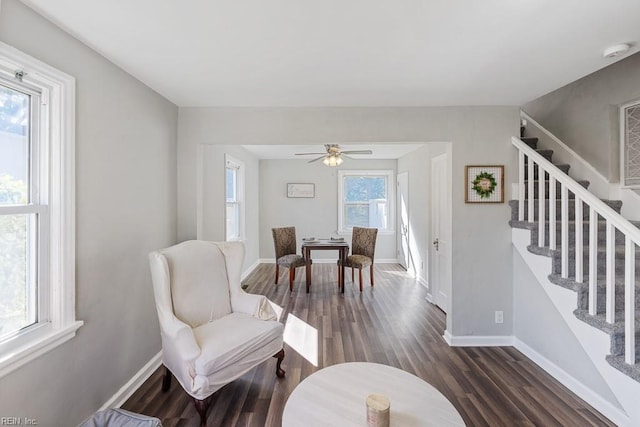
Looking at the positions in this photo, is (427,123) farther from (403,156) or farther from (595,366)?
(403,156)

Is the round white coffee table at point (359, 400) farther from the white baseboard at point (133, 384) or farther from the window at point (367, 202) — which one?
the window at point (367, 202)

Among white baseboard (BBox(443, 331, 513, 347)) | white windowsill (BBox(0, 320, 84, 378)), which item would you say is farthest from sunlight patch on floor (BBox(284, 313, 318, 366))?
white windowsill (BBox(0, 320, 84, 378))

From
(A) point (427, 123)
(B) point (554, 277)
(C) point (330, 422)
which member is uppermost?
(A) point (427, 123)

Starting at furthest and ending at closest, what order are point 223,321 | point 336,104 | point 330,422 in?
1. point 336,104
2. point 223,321
3. point 330,422

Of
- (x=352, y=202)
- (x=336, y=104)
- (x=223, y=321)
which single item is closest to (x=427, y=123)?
(x=336, y=104)

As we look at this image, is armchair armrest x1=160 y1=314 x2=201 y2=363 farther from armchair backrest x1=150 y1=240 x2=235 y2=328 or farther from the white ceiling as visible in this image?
the white ceiling

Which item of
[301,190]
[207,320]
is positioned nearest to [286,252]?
[301,190]

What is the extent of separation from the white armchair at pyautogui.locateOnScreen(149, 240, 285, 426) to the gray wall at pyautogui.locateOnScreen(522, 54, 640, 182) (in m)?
3.57

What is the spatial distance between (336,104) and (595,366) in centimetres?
285

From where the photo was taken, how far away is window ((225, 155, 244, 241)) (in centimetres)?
482

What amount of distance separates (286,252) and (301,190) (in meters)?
1.86

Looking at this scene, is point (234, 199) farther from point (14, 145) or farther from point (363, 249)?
point (14, 145)

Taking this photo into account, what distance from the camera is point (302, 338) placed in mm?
2994

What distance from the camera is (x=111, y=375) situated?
1.98 m
